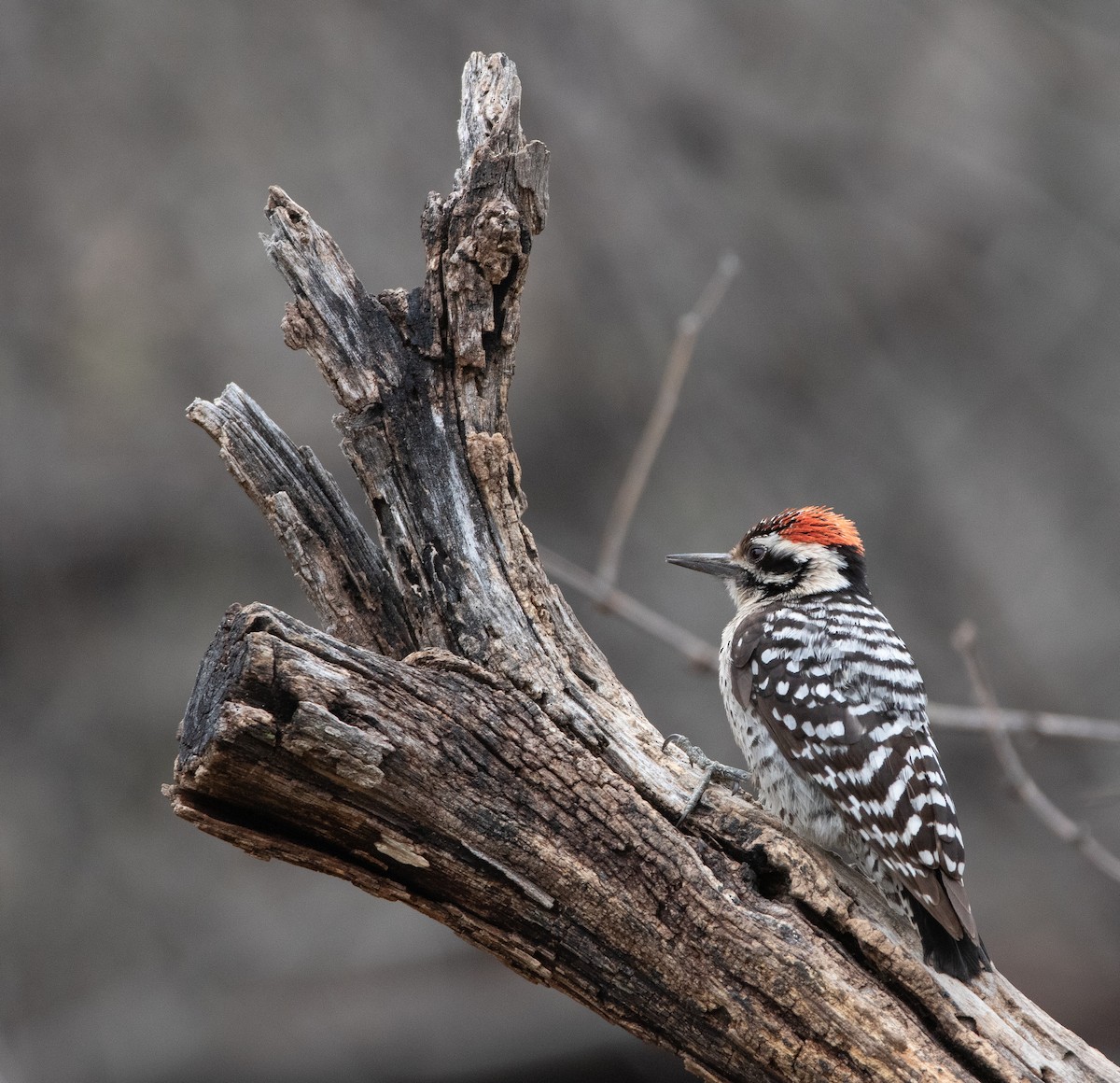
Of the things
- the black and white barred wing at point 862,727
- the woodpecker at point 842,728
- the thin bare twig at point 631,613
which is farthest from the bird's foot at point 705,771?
the thin bare twig at point 631,613

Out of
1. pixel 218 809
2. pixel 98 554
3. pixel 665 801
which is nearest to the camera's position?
pixel 218 809

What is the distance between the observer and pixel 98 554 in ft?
24.5

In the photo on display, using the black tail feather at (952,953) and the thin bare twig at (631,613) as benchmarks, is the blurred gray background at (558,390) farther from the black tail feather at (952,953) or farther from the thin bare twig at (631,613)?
the black tail feather at (952,953)

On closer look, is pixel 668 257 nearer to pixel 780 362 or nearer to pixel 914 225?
pixel 780 362

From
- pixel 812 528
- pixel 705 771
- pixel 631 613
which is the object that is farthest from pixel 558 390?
pixel 705 771

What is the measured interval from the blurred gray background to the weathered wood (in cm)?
417

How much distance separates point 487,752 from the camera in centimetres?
280

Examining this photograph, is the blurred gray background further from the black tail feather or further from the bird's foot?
the black tail feather

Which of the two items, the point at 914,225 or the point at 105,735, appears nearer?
the point at 105,735

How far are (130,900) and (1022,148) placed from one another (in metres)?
8.32

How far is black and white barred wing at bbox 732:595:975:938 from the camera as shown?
11.0ft

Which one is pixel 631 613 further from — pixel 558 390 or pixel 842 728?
pixel 558 390

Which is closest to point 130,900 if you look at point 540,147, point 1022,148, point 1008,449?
point 540,147

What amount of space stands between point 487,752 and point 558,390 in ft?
17.8
